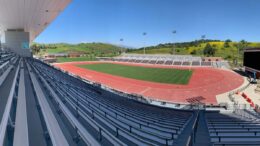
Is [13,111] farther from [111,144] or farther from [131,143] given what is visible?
[131,143]

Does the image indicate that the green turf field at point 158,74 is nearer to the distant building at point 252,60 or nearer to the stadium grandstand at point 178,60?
the distant building at point 252,60

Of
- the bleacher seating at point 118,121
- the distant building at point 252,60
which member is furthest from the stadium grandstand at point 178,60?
the bleacher seating at point 118,121

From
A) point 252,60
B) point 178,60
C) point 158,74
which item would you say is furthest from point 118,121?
point 178,60

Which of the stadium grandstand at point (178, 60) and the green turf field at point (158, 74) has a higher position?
the stadium grandstand at point (178, 60)

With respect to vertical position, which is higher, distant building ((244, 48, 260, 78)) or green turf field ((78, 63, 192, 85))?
distant building ((244, 48, 260, 78))

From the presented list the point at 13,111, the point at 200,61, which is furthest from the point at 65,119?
the point at 200,61

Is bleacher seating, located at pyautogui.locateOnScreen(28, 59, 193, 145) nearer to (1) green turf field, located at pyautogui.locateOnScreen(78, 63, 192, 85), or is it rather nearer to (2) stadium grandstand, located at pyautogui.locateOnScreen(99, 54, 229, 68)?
(1) green turf field, located at pyautogui.locateOnScreen(78, 63, 192, 85)

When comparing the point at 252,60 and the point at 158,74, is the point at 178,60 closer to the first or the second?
the point at 158,74

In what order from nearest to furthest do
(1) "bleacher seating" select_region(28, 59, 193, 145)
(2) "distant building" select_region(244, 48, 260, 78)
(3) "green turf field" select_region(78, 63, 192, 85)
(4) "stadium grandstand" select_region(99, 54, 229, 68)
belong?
(1) "bleacher seating" select_region(28, 59, 193, 145) → (2) "distant building" select_region(244, 48, 260, 78) → (3) "green turf field" select_region(78, 63, 192, 85) → (4) "stadium grandstand" select_region(99, 54, 229, 68)

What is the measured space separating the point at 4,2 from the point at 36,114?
6846 mm

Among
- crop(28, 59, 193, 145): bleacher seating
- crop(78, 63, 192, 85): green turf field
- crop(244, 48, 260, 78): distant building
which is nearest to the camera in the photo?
crop(28, 59, 193, 145): bleacher seating

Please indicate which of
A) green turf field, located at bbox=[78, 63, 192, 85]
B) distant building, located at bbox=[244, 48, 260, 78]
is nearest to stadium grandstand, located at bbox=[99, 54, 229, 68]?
green turf field, located at bbox=[78, 63, 192, 85]

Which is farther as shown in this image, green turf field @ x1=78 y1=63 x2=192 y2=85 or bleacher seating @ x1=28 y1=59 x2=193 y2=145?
green turf field @ x1=78 y1=63 x2=192 y2=85

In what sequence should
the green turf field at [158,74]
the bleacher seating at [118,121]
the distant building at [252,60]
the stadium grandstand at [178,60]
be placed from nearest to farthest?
the bleacher seating at [118,121] < the distant building at [252,60] < the green turf field at [158,74] < the stadium grandstand at [178,60]
